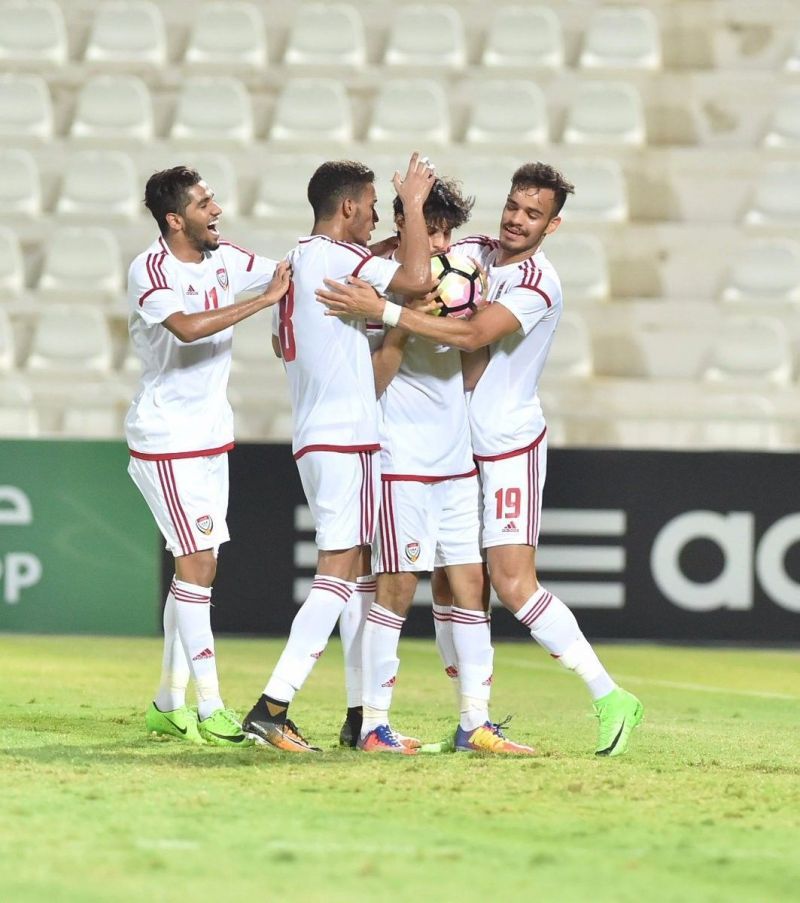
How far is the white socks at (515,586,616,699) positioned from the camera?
518 centimetres

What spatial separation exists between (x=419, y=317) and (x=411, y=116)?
8.45 meters

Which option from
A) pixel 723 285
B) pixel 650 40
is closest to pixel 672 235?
pixel 723 285

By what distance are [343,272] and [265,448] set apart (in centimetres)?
433

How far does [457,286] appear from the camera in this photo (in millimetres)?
5113

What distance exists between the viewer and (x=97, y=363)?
38.0ft

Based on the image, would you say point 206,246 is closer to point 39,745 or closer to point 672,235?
point 39,745

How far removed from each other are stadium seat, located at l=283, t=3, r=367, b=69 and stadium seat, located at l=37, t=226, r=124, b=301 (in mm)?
2671

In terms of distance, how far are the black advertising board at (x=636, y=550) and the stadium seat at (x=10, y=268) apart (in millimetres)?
3660

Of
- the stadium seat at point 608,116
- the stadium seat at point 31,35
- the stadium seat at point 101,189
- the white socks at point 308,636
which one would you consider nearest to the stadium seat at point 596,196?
the stadium seat at point 608,116

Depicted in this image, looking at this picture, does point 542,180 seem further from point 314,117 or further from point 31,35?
point 31,35

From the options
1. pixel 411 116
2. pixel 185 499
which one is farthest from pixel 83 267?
pixel 185 499

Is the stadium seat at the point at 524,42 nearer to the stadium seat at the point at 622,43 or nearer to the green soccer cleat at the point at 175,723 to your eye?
the stadium seat at the point at 622,43

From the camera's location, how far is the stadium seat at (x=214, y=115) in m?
13.1

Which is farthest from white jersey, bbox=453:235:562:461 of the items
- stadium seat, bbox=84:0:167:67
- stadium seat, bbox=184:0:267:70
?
stadium seat, bbox=84:0:167:67
